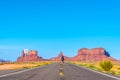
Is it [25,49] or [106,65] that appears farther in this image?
[25,49]

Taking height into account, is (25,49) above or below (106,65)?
above

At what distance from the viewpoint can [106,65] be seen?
43062 mm

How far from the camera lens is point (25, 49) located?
50656 millimetres

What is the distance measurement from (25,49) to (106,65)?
50.5 ft
